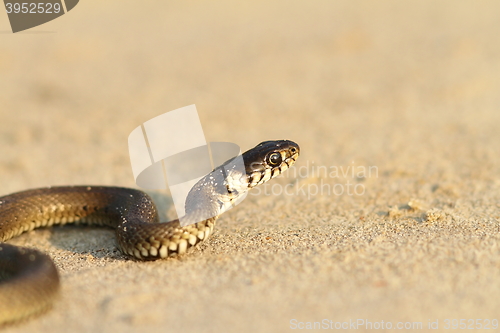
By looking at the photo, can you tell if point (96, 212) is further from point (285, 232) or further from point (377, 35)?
point (377, 35)

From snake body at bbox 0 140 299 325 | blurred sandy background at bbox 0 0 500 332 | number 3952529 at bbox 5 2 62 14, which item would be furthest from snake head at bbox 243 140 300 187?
number 3952529 at bbox 5 2 62 14

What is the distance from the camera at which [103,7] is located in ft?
Result: 67.3

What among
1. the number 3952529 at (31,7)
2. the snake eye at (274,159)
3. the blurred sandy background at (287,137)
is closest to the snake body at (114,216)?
the snake eye at (274,159)

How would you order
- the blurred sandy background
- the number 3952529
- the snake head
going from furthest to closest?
the number 3952529 < the snake head < the blurred sandy background

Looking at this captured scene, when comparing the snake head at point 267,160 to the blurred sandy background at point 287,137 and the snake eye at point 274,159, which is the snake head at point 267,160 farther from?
the blurred sandy background at point 287,137

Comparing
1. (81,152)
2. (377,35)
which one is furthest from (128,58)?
(377,35)

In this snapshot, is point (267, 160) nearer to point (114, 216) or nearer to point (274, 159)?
point (274, 159)

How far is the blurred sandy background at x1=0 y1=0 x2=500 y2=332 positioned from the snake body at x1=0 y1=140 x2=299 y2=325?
20cm

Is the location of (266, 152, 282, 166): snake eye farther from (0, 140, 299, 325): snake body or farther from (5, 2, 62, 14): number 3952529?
(5, 2, 62, 14): number 3952529

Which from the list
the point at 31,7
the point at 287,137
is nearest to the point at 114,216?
the point at 287,137

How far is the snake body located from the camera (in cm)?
427

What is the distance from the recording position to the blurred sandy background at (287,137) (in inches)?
168

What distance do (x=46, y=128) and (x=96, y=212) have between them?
474cm

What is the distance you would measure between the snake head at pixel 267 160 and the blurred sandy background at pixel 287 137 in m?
0.75
